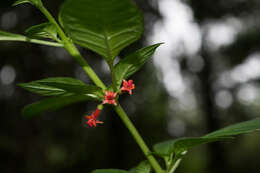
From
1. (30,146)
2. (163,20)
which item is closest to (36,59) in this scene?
(30,146)

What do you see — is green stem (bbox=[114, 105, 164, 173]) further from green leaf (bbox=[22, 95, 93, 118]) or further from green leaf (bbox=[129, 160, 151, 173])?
green leaf (bbox=[22, 95, 93, 118])

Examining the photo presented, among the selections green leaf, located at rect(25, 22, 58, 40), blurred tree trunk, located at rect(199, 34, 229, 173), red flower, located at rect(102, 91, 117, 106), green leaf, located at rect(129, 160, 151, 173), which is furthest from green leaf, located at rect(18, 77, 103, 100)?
blurred tree trunk, located at rect(199, 34, 229, 173)

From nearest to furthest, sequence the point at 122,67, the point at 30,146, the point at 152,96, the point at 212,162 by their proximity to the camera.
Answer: the point at 122,67, the point at 30,146, the point at 212,162, the point at 152,96

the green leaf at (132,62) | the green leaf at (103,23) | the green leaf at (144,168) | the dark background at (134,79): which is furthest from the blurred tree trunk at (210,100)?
the green leaf at (103,23)

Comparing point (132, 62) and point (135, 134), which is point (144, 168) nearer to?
point (135, 134)

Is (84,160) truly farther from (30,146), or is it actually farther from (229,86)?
(229,86)

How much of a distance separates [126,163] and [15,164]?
18.5ft

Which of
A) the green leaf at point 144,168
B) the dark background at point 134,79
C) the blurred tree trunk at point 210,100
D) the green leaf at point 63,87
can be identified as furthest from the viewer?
the blurred tree trunk at point 210,100

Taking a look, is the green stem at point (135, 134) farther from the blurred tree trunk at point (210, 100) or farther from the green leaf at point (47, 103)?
the blurred tree trunk at point (210, 100)

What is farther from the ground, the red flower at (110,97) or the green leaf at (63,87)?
the green leaf at (63,87)

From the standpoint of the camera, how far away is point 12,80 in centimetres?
730

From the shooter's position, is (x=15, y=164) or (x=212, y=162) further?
(x=212, y=162)

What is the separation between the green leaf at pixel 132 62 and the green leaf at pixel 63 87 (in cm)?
7

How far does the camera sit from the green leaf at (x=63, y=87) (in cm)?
57
